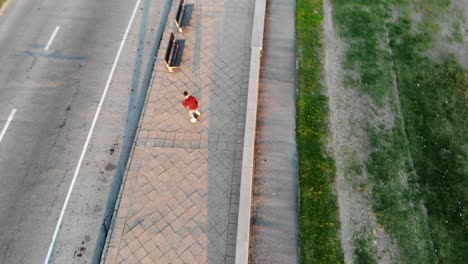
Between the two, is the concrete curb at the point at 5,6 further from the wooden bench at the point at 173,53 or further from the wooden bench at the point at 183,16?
the wooden bench at the point at 173,53

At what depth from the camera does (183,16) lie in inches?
639

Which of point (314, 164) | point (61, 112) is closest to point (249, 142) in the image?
point (314, 164)

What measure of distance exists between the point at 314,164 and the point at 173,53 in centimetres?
680

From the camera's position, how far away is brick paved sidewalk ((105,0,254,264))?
11164 mm

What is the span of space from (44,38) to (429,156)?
1543cm

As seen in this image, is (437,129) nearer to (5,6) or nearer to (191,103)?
(191,103)

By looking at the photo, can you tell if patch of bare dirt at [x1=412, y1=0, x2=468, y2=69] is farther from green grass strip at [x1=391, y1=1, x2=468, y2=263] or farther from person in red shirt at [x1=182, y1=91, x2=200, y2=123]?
person in red shirt at [x1=182, y1=91, x2=200, y2=123]

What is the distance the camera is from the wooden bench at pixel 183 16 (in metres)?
15.9

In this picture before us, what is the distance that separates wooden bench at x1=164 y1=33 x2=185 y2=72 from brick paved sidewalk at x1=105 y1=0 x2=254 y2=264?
0.29 meters

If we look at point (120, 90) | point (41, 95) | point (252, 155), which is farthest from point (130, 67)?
Answer: point (252, 155)

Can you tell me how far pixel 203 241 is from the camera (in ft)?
36.7

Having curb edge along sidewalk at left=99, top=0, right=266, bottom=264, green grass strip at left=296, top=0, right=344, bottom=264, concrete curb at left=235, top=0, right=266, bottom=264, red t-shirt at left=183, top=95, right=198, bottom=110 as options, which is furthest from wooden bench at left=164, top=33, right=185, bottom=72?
green grass strip at left=296, top=0, right=344, bottom=264

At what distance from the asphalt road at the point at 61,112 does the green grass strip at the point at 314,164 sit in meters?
6.14

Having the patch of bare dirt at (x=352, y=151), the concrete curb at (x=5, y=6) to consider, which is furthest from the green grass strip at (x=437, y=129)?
the concrete curb at (x=5, y=6)
